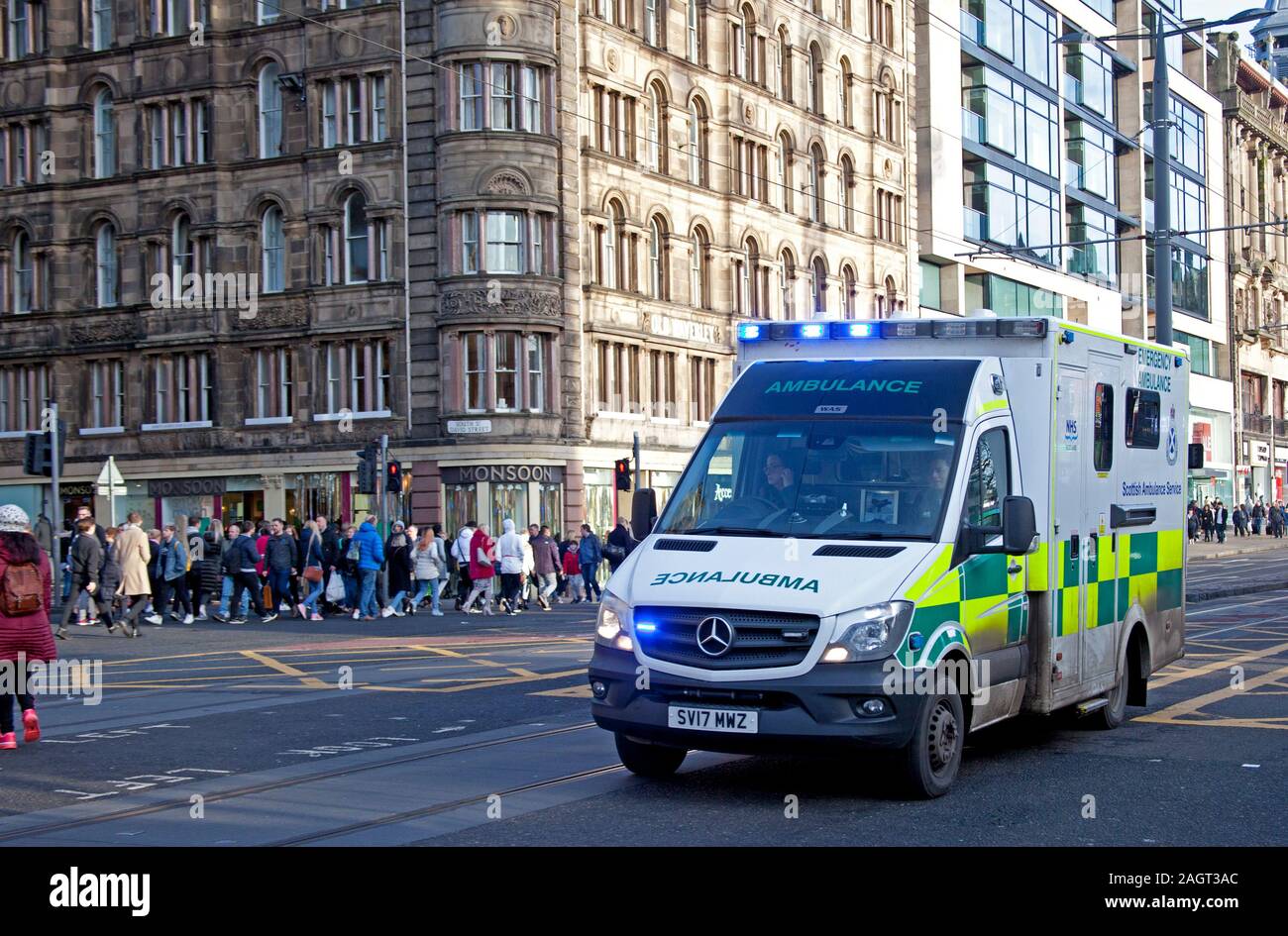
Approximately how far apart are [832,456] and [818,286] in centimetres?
4583

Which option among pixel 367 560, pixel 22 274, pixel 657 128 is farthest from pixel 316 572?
pixel 22 274

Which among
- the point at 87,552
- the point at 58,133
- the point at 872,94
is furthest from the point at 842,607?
the point at 872,94

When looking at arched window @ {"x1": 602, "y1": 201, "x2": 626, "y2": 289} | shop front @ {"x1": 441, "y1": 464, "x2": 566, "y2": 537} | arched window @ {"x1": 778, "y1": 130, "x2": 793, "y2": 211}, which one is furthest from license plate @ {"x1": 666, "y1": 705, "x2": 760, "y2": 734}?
arched window @ {"x1": 778, "y1": 130, "x2": 793, "y2": 211}

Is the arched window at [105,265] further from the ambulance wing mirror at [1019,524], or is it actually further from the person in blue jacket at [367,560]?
the ambulance wing mirror at [1019,524]

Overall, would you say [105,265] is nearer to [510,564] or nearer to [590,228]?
[590,228]

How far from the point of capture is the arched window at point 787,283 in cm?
5316

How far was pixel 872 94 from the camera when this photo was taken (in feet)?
189

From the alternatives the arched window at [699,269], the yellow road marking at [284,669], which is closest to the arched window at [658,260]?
the arched window at [699,269]

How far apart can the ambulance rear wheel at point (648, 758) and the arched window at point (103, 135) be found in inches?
1663

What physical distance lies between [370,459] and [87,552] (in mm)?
9507

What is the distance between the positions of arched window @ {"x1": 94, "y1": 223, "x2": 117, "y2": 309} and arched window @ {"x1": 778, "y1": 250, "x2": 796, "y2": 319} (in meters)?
19.7

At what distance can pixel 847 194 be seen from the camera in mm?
56562

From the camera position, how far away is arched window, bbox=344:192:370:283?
147 feet
